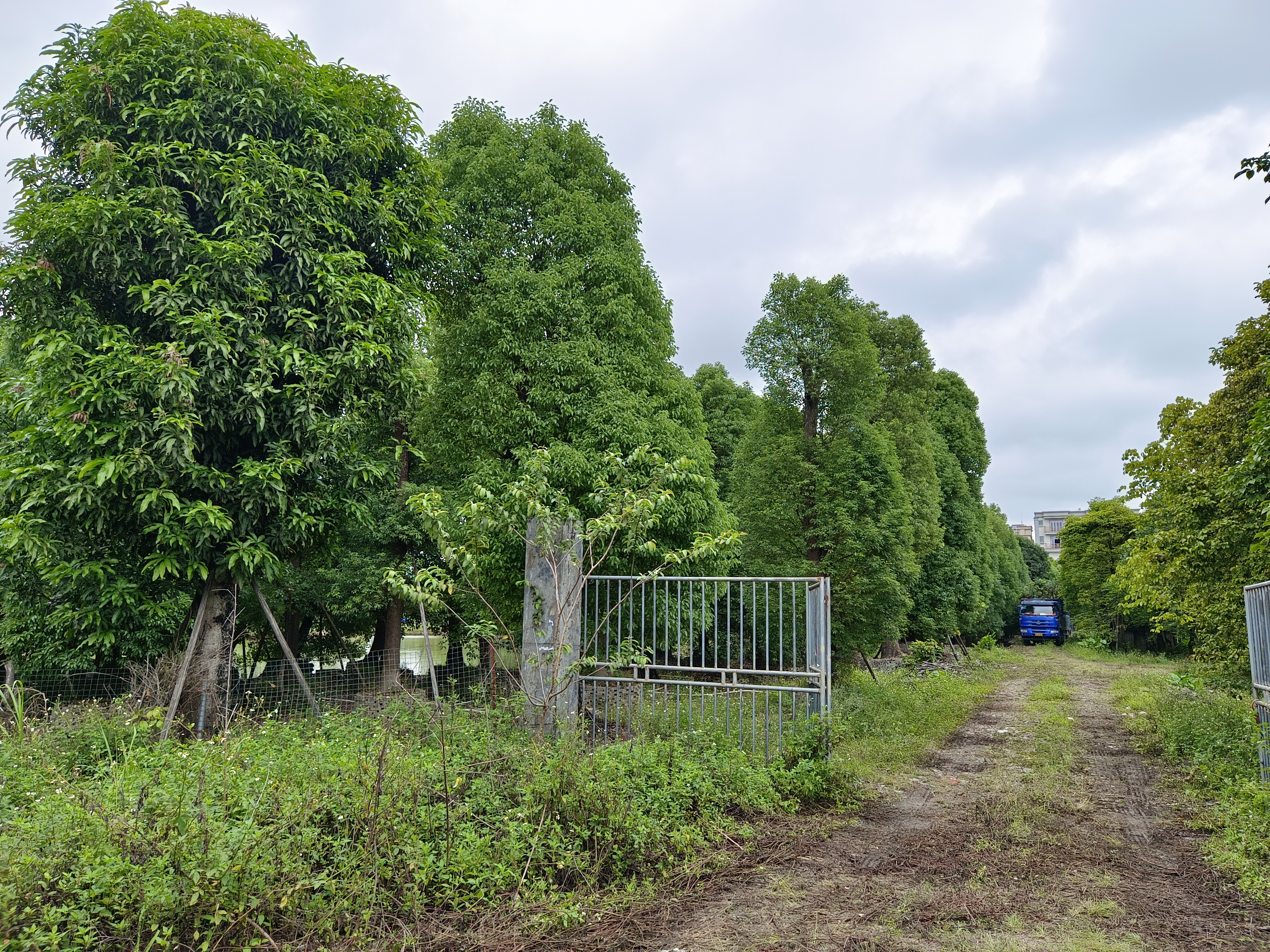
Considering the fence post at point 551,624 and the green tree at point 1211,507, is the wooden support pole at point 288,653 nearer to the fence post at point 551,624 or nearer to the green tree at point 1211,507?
the fence post at point 551,624

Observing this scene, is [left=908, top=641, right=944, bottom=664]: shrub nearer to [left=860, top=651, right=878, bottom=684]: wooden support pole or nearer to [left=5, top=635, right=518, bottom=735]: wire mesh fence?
[left=860, top=651, right=878, bottom=684]: wooden support pole

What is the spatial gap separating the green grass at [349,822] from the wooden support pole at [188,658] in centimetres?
36

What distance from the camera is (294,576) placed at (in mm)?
15305

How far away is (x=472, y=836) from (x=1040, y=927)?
3.25 m

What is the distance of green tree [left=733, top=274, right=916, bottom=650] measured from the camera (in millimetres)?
14695

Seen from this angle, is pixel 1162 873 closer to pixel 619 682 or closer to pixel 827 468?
pixel 619 682

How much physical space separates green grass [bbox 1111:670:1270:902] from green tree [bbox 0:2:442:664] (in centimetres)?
876

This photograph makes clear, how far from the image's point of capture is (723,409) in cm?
2672

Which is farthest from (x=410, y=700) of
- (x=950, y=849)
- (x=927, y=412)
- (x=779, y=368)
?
(x=927, y=412)

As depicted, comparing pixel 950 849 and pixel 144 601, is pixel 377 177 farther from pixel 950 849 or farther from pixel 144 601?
pixel 950 849

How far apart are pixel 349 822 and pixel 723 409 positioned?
23251 mm

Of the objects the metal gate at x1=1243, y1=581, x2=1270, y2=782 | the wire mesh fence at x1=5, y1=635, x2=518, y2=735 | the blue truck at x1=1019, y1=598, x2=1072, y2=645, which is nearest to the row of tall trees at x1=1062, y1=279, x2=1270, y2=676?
the metal gate at x1=1243, y1=581, x2=1270, y2=782

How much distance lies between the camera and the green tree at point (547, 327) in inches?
424

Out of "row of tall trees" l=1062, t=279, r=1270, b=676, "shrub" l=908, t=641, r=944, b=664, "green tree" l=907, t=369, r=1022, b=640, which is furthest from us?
"green tree" l=907, t=369, r=1022, b=640
